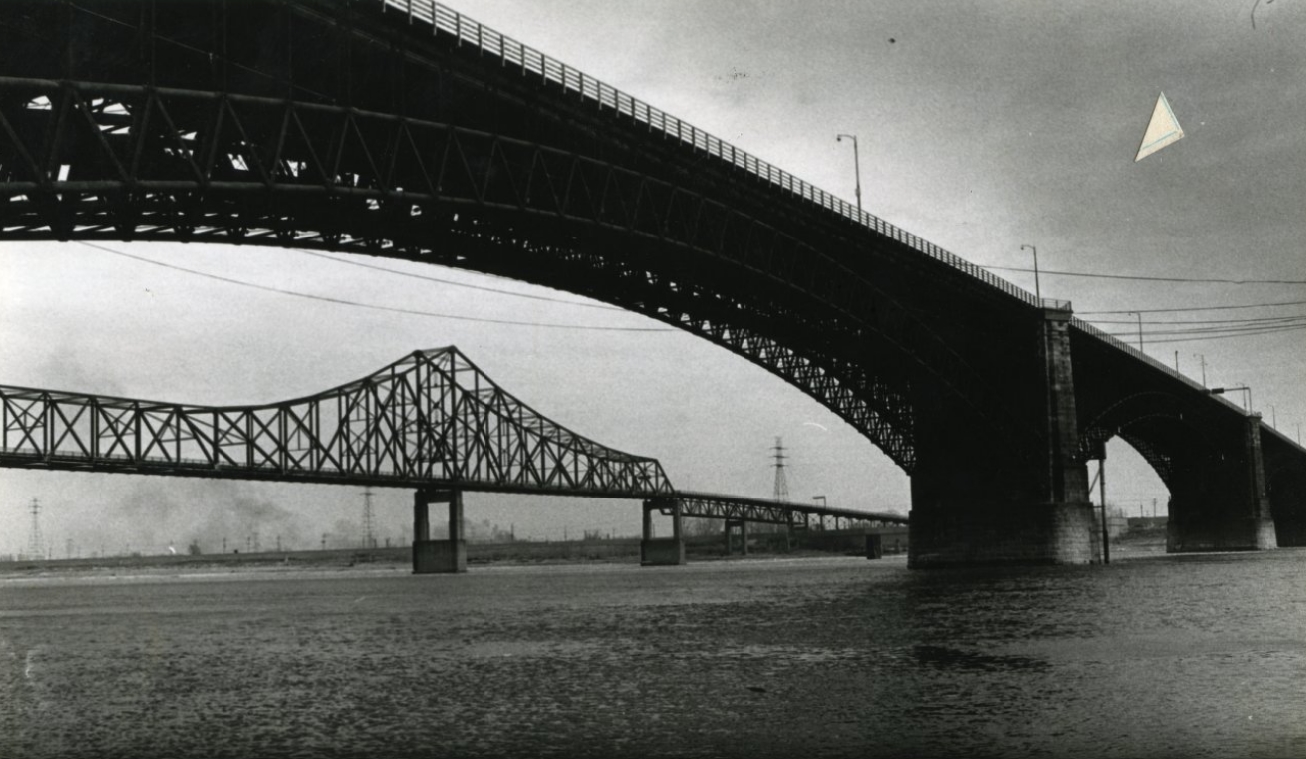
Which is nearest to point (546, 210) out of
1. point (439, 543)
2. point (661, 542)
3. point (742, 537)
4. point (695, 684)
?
point (695, 684)

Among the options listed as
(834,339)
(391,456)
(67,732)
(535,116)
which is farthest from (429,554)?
(67,732)

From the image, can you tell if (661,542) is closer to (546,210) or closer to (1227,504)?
(1227,504)

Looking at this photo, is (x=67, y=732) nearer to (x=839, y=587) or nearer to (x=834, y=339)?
(x=839, y=587)

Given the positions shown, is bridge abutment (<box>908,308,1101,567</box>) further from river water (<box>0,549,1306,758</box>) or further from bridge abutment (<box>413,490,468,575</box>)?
bridge abutment (<box>413,490,468,575</box>)

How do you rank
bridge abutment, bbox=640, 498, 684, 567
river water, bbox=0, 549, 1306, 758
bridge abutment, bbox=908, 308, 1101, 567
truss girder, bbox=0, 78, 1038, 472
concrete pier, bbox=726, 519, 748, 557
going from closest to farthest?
river water, bbox=0, 549, 1306, 758, truss girder, bbox=0, 78, 1038, 472, bridge abutment, bbox=908, 308, 1101, 567, bridge abutment, bbox=640, 498, 684, 567, concrete pier, bbox=726, 519, 748, 557

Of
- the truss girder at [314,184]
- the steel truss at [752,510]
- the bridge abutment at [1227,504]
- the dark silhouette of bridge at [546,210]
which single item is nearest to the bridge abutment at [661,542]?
the steel truss at [752,510]

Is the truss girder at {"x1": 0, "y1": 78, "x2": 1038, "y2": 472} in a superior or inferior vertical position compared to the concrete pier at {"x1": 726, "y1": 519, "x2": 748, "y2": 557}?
superior

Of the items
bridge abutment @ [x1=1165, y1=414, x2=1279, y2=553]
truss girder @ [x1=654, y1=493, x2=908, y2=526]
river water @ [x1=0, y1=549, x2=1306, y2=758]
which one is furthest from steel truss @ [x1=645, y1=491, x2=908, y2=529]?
river water @ [x1=0, y1=549, x2=1306, y2=758]

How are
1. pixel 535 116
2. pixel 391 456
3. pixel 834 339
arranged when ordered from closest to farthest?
pixel 535 116 < pixel 834 339 < pixel 391 456
